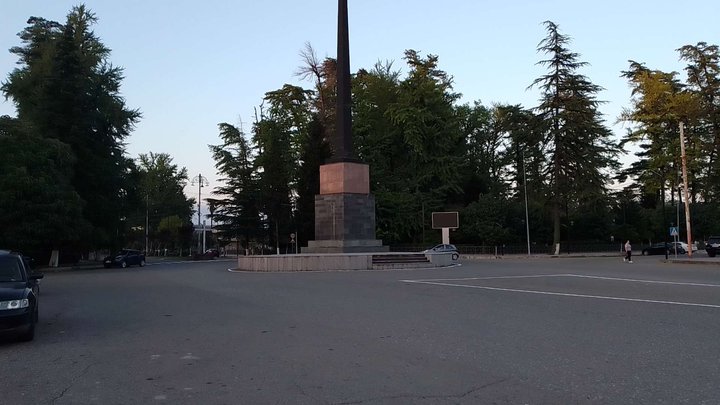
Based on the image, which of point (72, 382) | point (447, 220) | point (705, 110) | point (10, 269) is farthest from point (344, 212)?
point (705, 110)

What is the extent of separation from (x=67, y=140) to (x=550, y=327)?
45137 mm

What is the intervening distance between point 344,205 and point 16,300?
87.3 ft

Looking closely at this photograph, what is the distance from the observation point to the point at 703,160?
67.4 meters

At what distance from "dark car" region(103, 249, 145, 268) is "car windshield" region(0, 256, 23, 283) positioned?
3877cm

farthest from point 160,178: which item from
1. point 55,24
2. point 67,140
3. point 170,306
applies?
point 170,306

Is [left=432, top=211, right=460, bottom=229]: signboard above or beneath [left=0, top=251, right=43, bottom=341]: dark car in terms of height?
above

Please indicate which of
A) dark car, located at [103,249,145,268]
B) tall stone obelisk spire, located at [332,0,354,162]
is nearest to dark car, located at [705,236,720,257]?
tall stone obelisk spire, located at [332,0,354,162]

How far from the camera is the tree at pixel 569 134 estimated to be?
5728cm

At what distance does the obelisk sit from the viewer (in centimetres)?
3581

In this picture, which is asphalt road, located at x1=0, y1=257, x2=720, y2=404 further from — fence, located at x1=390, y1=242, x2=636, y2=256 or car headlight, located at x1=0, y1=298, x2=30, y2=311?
fence, located at x1=390, y1=242, x2=636, y2=256

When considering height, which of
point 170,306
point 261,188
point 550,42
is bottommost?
point 170,306

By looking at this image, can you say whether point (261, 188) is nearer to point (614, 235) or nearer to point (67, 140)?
point (67, 140)

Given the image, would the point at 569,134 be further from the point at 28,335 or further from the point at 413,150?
the point at 28,335

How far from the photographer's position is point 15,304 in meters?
9.39
